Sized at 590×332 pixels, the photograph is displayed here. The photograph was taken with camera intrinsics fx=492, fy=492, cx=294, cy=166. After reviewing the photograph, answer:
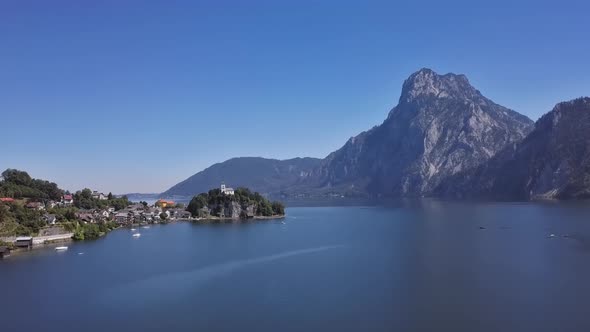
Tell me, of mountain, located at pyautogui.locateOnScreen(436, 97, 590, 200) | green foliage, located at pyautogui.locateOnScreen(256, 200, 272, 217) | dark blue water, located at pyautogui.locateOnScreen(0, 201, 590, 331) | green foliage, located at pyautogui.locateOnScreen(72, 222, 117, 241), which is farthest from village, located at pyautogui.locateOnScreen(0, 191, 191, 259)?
mountain, located at pyautogui.locateOnScreen(436, 97, 590, 200)

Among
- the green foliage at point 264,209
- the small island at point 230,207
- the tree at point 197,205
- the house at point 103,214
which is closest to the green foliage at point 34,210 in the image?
the house at point 103,214

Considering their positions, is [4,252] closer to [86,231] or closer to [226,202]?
[86,231]

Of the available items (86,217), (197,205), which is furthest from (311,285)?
(197,205)

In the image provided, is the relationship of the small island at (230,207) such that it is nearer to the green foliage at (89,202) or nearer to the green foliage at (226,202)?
the green foliage at (226,202)

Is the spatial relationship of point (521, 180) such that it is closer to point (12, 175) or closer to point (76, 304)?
point (12, 175)

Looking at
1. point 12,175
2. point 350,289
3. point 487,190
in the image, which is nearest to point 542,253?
point 350,289

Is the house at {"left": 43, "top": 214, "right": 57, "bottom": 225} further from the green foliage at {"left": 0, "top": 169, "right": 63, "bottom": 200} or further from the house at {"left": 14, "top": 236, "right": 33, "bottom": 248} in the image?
the green foliage at {"left": 0, "top": 169, "right": 63, "bottom": 200}
